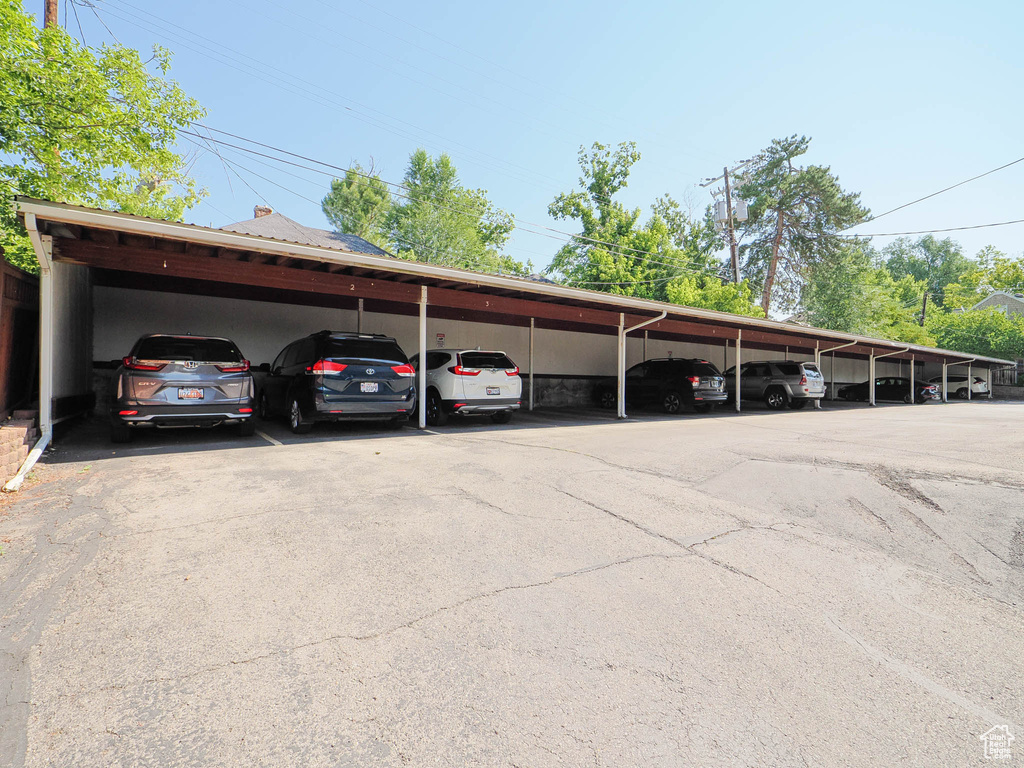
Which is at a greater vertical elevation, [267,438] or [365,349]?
[365,349]

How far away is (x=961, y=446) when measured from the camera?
7.41 m

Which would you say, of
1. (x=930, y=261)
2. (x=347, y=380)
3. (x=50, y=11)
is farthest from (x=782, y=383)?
(x=930, y=261)

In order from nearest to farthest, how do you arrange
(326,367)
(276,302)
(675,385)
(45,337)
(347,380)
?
1. (45,337)
2. (326,367)
3. (347,380)
4. (276,302)
5. (675,385)

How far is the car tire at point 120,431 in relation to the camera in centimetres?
715

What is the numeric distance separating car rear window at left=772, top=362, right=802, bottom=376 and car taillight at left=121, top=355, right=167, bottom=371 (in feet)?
58.3

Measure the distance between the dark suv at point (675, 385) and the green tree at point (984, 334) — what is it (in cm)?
2991

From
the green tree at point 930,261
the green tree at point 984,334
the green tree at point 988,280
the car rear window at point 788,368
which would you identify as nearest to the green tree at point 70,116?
the car rear window at point 788,368

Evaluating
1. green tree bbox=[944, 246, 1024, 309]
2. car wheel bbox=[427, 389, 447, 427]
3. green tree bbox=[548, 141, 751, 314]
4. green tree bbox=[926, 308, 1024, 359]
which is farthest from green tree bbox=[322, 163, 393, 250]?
green tree bbox=[944, 246, 1024, 309]

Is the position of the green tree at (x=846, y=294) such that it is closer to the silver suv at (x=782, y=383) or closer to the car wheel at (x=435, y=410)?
the silver suv at (x=782, y=383)

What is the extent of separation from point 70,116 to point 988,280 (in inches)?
2266

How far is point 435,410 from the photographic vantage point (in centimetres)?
1057

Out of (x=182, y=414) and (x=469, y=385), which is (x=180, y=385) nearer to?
(x=182, y=414)

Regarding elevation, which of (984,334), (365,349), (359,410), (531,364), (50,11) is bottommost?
(359,410)

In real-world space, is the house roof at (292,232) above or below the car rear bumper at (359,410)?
above
